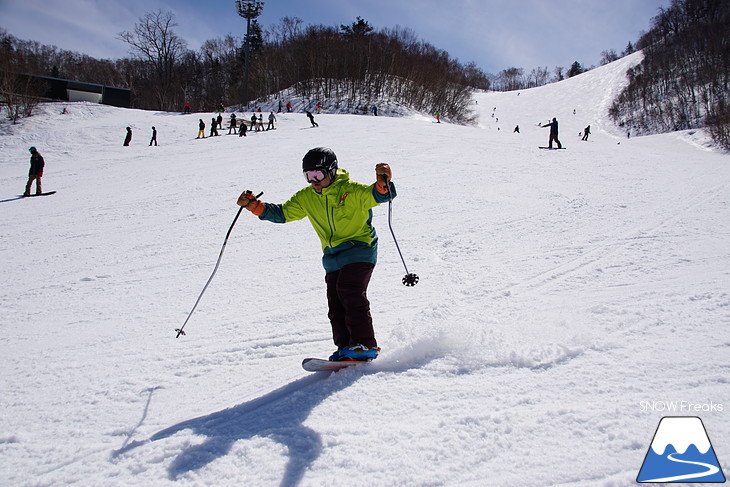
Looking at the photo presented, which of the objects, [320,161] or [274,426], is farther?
[320,161]

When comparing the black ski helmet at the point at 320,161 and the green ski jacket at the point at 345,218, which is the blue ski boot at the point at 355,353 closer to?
the green ski jacket at the point at 345,218

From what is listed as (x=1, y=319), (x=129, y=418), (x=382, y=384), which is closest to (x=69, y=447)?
(x=129, y=418)

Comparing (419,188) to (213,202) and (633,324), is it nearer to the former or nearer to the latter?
(213,202)

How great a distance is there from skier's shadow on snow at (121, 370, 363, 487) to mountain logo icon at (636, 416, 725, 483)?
61.7 inches

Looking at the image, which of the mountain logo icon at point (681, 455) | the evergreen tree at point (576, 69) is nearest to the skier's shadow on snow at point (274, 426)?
the mountain logo icon at point (681, 455)

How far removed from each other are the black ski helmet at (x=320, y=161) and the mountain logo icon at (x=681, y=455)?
2.44 m

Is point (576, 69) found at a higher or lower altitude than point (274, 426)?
higher

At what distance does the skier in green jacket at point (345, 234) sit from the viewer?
2836mm

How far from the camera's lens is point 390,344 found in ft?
10.4

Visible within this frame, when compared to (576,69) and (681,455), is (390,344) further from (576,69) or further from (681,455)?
(576,69)

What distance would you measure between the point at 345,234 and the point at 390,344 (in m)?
0.97

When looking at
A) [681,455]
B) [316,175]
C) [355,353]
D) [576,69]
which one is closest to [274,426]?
[355,353]

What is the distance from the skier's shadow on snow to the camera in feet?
6.65

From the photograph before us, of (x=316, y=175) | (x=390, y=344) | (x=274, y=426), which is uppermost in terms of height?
(x=316, y=175)
